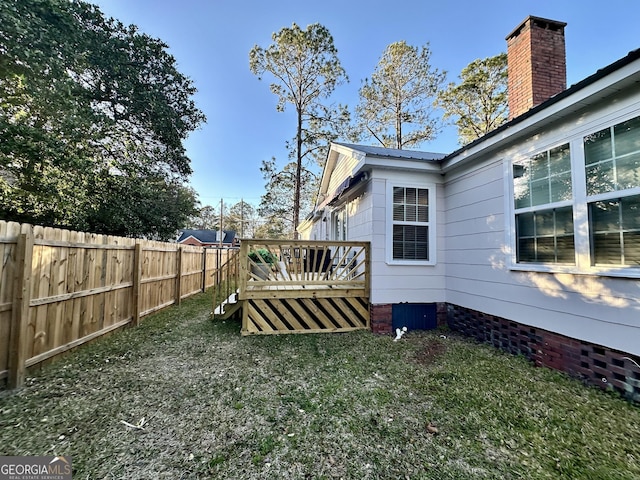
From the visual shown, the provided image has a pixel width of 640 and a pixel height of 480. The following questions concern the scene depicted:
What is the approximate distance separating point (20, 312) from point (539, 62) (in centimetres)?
820

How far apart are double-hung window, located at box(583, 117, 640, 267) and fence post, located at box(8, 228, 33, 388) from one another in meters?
6.59

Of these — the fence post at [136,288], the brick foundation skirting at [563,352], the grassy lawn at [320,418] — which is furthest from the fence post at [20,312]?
the brick foundation skirting at [563,352]

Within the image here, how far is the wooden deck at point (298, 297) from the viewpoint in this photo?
522cm

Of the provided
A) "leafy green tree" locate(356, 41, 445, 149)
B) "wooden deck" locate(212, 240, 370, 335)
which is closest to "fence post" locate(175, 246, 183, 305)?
"wooden deck" locate(212, 240, 370, 335)

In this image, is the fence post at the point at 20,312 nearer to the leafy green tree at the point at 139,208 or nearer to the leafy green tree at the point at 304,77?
the leafy green tree at the point at 139,208

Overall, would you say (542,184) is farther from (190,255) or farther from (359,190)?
(190,255)

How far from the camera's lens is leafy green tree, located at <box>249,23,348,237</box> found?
1460cm

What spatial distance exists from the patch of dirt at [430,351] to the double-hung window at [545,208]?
181 centimetres

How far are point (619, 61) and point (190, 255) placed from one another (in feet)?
33.6

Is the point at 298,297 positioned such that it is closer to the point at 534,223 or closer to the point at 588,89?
the point at 534,223

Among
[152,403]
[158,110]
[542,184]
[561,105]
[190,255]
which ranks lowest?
[152,403]

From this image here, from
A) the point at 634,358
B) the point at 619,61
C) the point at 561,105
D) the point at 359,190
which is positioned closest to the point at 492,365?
the point at 634,358

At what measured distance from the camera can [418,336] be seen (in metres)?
5.00

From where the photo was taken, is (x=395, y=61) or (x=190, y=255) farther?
(x=395, y=61)
